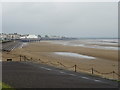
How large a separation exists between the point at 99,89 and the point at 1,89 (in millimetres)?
5653

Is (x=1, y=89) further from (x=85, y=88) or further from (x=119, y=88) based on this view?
(x=119, y=88)

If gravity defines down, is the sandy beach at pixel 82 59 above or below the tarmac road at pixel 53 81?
below

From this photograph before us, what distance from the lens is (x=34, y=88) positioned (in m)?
12.2

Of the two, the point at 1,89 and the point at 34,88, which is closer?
the point at 1,89

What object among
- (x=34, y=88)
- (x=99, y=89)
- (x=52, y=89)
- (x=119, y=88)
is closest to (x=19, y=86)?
(x=34, y=88)

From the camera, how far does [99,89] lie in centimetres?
1281

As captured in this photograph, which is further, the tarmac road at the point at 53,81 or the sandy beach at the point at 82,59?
the sandy beach at the point at 82,59

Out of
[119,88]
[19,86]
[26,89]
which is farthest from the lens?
[119,88]

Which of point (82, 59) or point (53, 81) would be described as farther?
point (82, 59)

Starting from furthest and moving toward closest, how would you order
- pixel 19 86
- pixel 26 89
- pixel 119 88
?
1. pixel 119 88
2. pixel 19 86
3. pixel 26 89

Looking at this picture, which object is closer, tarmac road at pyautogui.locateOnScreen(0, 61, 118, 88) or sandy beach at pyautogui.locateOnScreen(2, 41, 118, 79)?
tarmac road at pyautogui.locateOnScreen(0, 61, 118, 88)

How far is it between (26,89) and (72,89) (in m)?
2.47

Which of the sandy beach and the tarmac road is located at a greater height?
the tarmac road

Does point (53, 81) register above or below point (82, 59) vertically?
above
